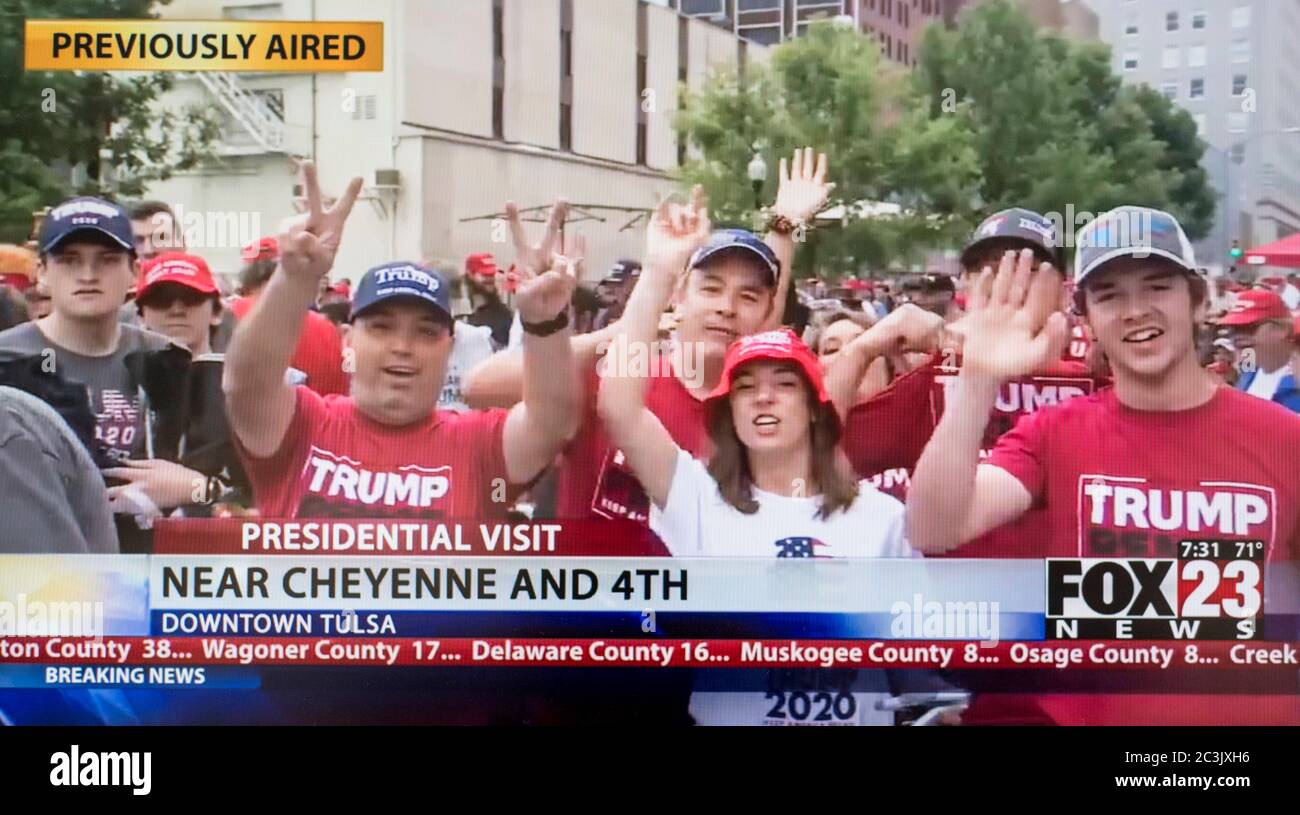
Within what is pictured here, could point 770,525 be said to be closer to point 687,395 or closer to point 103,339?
point 687,395

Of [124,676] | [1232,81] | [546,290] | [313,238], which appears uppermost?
[1232,81]

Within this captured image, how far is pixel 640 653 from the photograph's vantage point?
3.21 m

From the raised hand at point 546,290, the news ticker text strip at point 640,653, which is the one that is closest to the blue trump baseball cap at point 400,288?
the raised hand at point 546,290

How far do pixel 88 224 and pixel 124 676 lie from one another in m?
0.93

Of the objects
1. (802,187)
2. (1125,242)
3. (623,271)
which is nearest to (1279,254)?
(1125,242)

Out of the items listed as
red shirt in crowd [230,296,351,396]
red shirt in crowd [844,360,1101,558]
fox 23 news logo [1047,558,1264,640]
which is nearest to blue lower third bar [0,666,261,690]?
red shirt in crowd [230,296,351,396]

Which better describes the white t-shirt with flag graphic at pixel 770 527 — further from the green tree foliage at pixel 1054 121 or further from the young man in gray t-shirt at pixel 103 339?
the young man in gray t-shirt at pixel 103 339

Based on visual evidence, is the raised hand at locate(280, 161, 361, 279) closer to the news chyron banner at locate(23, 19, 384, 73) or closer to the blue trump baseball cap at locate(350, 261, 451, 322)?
the blue trump baseball cap at locate(350, 261, 451, 322)

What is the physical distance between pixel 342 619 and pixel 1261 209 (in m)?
2.11

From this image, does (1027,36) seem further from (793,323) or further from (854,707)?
(854,707)

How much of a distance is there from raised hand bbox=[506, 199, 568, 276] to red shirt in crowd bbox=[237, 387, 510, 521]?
Result: 309 millimetres

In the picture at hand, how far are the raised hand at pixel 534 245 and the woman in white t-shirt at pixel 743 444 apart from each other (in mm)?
188

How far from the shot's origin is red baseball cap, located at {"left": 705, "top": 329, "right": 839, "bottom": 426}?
3.15 meters
